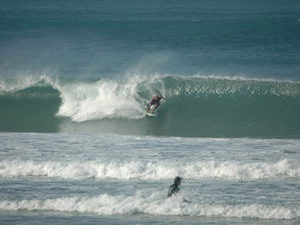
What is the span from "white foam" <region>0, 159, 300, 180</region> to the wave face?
364 centimetres

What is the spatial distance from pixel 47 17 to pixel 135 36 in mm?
11836

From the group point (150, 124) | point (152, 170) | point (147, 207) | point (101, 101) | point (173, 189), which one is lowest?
point (147, 207)

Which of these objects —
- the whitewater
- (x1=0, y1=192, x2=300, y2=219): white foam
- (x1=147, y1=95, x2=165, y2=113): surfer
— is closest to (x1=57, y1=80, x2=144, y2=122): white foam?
(x1=147, y1=95, x2=165, y2=113): surfer

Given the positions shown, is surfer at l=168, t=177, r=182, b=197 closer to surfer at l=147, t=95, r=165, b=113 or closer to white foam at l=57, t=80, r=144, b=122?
white foam at l=57, t=80, r=144, b=122

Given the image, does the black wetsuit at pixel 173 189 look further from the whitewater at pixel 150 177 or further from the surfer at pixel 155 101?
the surfer at pixel 155 101

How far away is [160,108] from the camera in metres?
18.8

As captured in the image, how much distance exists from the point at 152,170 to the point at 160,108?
21.3 ft

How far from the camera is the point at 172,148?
14203 millimetres

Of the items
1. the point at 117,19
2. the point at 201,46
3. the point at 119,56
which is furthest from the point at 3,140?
the point at 117,19

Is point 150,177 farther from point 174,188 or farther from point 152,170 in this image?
point 174,188

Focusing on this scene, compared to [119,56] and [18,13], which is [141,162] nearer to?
[119,56]

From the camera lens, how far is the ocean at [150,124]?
1091 centimetres

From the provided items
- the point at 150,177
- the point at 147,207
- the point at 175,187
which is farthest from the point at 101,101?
the point at 147,207

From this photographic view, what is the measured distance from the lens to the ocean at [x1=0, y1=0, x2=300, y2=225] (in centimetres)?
1091
